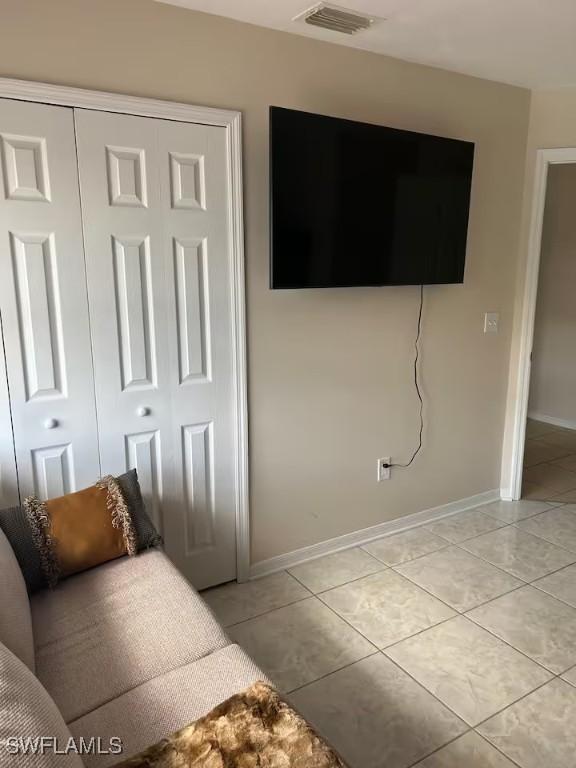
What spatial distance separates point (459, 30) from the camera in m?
2.42

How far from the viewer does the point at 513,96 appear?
3.24m

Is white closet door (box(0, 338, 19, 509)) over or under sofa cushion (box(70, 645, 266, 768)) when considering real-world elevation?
over

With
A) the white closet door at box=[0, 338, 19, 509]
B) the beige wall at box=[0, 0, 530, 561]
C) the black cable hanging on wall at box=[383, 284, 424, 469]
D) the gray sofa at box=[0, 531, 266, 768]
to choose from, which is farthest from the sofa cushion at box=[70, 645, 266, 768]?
the black cable hanging on wall at box=[383, 284, 424, 469]

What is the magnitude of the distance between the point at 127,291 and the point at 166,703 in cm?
148

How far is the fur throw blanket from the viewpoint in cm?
121

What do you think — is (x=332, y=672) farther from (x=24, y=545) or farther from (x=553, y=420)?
(x=553, y=420)

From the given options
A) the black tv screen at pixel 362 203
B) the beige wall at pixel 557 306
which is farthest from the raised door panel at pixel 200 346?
the beige wall at pixel 557 306

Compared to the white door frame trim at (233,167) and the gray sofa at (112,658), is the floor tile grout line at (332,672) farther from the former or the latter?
the white door frame trim at (233,167)

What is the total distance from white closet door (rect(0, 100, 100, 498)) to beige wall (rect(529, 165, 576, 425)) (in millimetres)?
4405

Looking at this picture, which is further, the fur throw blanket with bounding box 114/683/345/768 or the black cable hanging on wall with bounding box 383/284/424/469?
the black cable hanging on wall with bounding box 383/284/424/469

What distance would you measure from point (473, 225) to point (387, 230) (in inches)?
30.5

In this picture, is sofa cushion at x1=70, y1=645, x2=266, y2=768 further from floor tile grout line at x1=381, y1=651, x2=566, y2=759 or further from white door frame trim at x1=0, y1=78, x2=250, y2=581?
white door frame trim at x1=0, y1=78, x2=250, y2=581

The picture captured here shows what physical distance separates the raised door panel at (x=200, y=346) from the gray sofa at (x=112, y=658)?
0.63m

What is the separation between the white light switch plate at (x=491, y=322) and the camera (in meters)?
3.46
